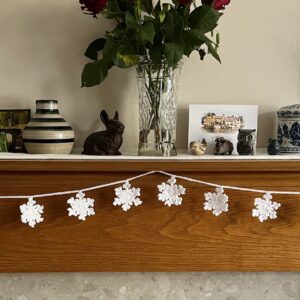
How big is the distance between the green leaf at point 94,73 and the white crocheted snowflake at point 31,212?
1.02 feet

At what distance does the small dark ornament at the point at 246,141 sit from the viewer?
104 cm

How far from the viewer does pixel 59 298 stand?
1159 millimetres

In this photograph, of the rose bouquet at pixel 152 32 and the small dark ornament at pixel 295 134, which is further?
the small dark ornament at pixel 295 134

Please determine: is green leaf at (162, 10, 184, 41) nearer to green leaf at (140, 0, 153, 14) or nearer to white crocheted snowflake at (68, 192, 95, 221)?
green leaf at (140, 0, 153, 14)

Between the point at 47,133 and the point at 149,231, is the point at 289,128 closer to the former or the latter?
the point at 149,231

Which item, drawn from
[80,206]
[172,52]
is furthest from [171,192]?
[172,52]

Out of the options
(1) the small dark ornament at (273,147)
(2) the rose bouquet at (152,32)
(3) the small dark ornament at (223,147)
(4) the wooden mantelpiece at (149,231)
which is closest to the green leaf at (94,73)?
(2) the rose bouquet at (152,32)

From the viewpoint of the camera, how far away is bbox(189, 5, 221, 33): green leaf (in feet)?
3.19

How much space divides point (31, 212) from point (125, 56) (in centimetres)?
42

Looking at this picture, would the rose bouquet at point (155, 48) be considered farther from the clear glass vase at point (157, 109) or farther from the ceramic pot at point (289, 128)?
the ceramic pot at point (289, 128)

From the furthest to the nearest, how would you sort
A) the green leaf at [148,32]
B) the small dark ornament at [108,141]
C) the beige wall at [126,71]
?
the beige wall at [126,71], the small dark ornament at [108,141], the green leaf at [148,32]

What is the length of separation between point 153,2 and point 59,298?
0.84 meters

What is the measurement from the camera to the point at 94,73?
3.32ft

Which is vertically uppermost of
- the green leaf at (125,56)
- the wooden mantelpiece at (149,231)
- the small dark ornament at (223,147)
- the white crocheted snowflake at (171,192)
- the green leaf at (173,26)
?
the green leaf at (173,26)
